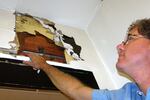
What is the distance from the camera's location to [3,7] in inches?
66.6

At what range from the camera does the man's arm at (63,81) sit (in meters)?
1.33

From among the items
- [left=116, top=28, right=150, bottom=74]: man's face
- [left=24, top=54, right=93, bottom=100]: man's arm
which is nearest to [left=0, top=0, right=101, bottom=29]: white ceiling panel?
[left=24, top=54, right=93, bottom=100]: man's arm

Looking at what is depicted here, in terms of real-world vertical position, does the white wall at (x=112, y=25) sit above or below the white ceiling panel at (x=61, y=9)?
below

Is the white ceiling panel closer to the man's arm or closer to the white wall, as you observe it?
the white wall

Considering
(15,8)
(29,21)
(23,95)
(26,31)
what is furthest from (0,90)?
(15,8)

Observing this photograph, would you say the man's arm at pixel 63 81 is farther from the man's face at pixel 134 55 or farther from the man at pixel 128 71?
the man's face at pixel 134 55

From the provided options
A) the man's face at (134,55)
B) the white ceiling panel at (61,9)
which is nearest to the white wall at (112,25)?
the white ceiling panel at (61,9)

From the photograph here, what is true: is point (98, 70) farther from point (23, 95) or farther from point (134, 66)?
point (23, 95)

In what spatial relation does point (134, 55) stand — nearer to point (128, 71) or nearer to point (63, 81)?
point (128, 71)

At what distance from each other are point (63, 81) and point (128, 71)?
0.32 m

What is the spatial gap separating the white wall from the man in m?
0.15

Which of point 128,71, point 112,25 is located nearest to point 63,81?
point 128,71

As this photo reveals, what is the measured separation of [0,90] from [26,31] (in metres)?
0.45

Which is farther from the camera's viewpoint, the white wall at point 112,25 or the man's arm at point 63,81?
the white wall at point 112,25
